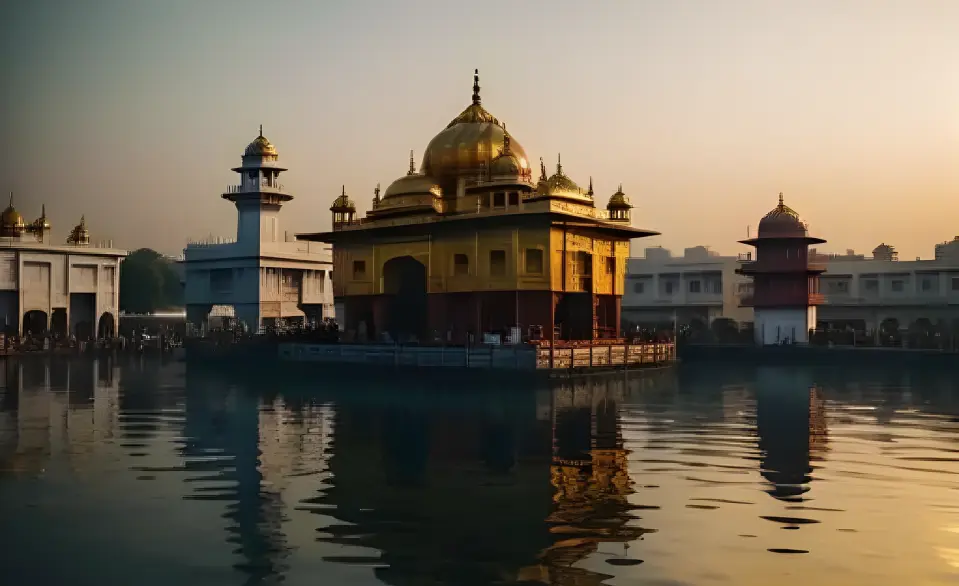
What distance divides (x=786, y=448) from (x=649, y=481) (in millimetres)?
6103

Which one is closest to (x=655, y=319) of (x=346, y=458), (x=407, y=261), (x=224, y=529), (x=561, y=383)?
(x=407, y=261)

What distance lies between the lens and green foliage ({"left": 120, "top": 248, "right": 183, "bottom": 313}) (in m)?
109

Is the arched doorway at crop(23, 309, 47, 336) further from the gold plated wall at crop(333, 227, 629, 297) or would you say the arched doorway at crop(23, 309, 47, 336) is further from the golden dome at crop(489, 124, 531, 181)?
the golden dome at crop(489, 124, 531, 181)

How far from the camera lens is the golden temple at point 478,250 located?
156 feet

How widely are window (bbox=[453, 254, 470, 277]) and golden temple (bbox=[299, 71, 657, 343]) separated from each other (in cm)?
6

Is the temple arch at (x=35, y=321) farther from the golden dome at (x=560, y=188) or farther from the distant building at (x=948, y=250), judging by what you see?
the distant building at (x=948, y=250)

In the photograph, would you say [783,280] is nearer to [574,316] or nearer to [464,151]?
[574,316]

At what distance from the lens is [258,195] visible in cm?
7462

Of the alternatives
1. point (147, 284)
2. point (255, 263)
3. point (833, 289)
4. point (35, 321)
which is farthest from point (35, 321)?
point (833, 289)

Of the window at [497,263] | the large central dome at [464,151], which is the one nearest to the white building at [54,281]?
the large central dome at [464,151]

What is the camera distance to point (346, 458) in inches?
826

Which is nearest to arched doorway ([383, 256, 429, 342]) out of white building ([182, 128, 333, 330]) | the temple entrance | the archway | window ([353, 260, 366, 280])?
window ([353, 260, 366, 280])

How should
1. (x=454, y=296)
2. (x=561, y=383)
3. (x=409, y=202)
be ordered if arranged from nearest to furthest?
(x=561, y=383), (x=454, y=296), (x=409, y=202)

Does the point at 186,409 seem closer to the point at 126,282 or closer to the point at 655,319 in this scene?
the point at 655,319
